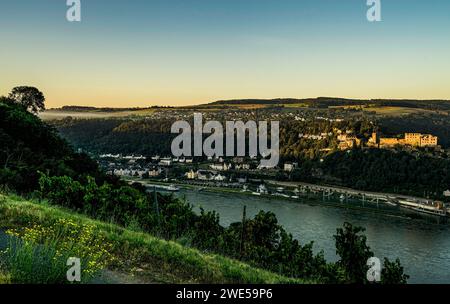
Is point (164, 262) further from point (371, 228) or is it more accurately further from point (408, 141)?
point (408, 141)

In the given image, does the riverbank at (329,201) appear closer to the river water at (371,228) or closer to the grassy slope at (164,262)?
the river water at (371,228)

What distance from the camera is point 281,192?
127 feet

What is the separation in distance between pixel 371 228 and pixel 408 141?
29.3 meters

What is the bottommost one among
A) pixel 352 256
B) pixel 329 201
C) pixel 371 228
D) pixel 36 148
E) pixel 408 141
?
pixel 329 201

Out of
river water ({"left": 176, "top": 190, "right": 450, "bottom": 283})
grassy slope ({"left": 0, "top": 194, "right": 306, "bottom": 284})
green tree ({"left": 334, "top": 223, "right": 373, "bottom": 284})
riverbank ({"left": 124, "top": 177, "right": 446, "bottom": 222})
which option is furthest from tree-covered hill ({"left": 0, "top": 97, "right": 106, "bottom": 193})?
riverbank ({"left": 124, "top": 177, "right": 446, "bottom": 222})

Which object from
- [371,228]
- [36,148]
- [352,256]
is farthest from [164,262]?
[371,228]

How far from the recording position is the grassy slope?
369 centimetres

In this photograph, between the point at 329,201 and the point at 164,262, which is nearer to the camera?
the point at 164,262

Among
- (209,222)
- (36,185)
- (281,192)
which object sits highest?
(36,185)

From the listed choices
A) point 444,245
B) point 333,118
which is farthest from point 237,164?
point 444,245

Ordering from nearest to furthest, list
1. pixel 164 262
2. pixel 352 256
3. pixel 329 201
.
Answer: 1. pixel 164 262
2. pixel 352 256
3. pixel 329 201

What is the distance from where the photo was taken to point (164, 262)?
3.92 m
